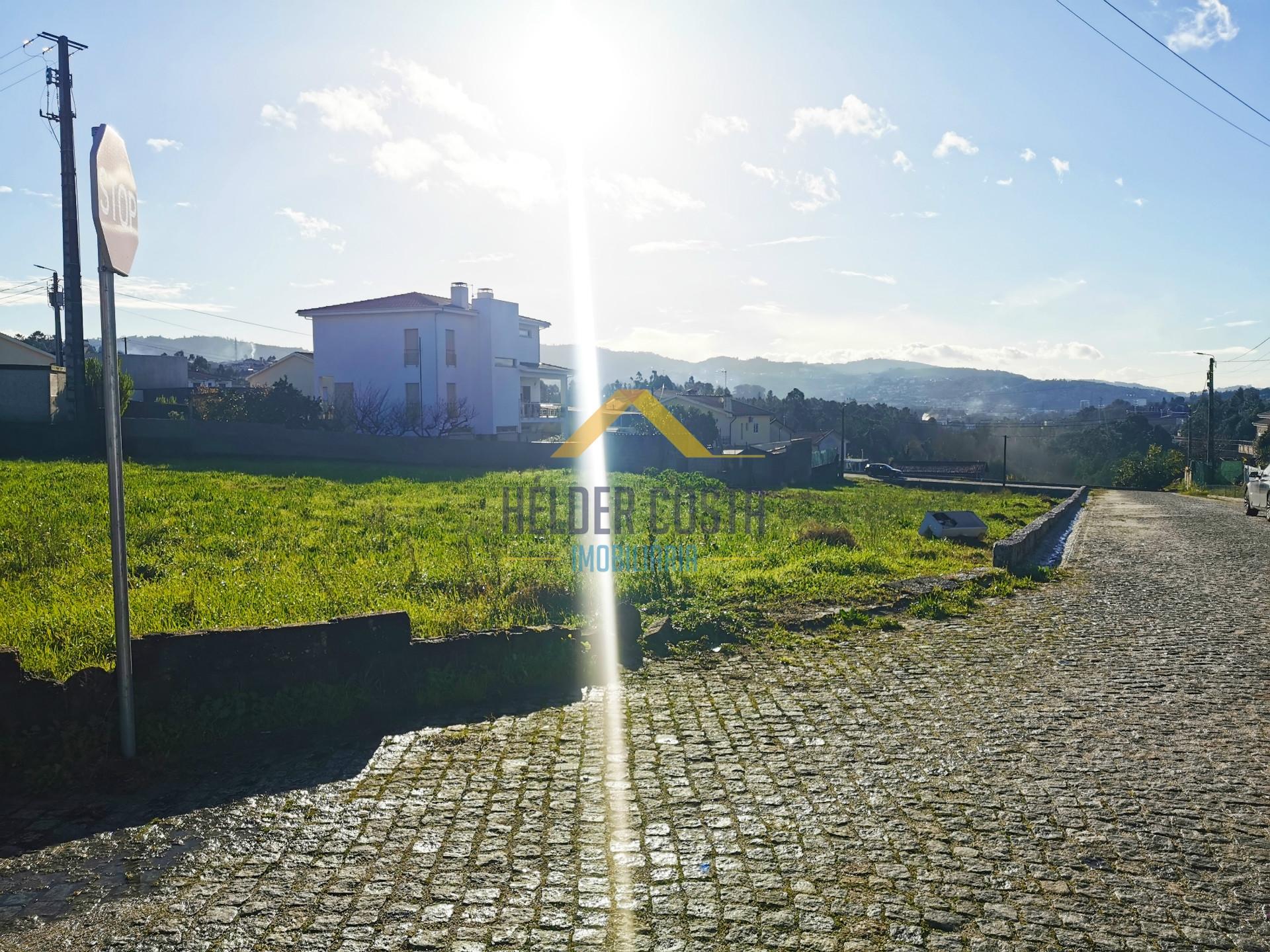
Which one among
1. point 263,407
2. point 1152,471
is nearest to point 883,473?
point 1152,471

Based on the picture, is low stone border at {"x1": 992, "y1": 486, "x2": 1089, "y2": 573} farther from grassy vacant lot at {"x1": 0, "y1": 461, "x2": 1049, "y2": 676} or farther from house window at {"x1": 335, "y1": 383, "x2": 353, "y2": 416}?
house window at {"x1": 335, "y1": 383, "x2": 353, "y2": 416}

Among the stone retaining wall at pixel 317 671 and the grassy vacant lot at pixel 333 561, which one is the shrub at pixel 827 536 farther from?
the stone retaining wall at pixel 317 671

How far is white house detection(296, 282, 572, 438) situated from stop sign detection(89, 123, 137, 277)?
34693mm

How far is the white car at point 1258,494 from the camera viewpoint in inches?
952

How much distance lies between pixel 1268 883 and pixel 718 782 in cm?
244

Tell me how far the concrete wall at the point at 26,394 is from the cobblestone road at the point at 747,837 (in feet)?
98.3

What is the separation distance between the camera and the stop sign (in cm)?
461

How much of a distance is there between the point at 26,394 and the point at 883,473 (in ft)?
133

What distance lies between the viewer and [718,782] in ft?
16.2

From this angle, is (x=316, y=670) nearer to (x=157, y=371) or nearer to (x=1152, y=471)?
(x=157, y=371)

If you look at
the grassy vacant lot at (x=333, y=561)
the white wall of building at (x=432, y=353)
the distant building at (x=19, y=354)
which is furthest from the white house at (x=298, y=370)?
the grassy vacant lot at (x=333, y=561)

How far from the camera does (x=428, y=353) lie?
41.6 meters

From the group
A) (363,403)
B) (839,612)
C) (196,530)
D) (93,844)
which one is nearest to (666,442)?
(363,403)

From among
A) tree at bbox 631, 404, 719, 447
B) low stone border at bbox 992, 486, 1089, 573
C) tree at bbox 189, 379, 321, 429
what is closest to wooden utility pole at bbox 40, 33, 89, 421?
tree at bbox 189, 379, 321, 429
